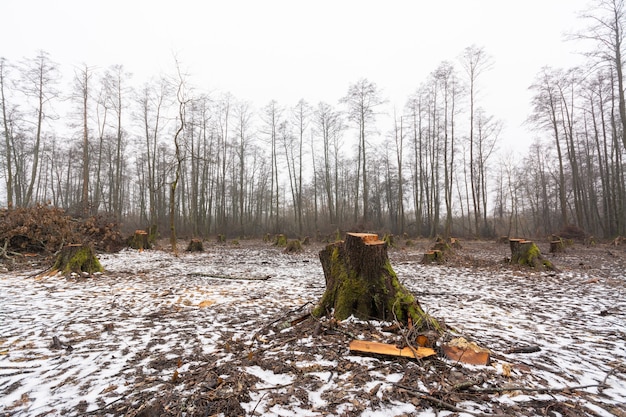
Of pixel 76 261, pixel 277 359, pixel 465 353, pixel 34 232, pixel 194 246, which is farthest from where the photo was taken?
pixel 194 246

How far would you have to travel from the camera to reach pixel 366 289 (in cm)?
346

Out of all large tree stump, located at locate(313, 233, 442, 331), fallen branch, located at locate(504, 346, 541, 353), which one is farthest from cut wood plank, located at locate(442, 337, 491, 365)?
large tree stump, located at locate(313, 233, 442, 331)

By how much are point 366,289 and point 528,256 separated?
7.41 m

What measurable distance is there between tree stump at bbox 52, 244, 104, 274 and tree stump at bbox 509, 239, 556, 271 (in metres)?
12.2

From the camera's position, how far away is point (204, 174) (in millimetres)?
25547

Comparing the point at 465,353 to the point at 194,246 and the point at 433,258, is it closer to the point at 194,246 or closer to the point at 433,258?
the point at 433,258

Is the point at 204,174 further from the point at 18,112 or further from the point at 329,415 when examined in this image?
the point at 329,415

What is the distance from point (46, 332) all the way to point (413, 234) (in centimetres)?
2694

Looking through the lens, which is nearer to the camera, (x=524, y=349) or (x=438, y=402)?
(x=438, y=402)

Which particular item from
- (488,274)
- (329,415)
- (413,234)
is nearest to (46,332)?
(329,415)

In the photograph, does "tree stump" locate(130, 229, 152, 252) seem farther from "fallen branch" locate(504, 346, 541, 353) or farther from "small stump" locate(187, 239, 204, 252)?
"fallen branch" locate(504, 346, 541, 353)

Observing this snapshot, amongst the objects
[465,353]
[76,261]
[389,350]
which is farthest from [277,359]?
[76,261]

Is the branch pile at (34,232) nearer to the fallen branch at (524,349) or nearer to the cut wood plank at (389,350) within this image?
the cut wood plank at (389,350)

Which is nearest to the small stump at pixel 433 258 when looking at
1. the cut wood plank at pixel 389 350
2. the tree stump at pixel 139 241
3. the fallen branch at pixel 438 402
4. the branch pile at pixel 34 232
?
the cut wood plank at pixel 389 350
